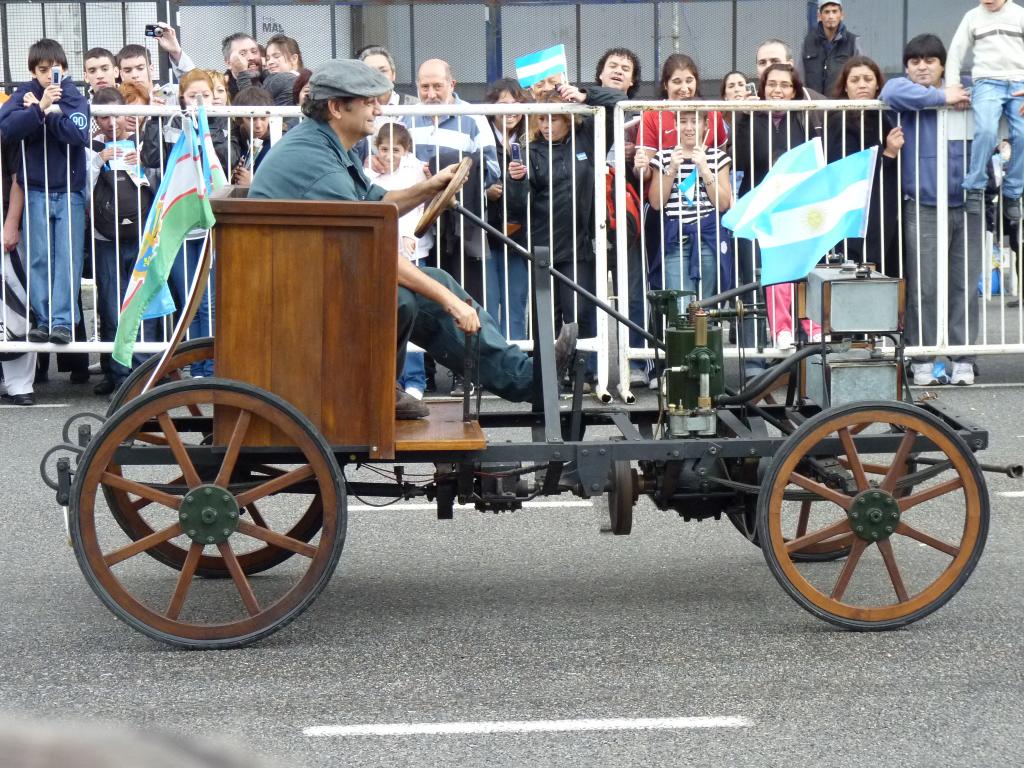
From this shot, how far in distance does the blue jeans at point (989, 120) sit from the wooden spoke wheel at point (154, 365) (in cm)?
566

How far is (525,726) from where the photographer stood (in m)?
4.10

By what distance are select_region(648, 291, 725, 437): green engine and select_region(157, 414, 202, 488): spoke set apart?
61.2 inches

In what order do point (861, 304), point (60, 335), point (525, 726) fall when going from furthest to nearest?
point (60, 335), point (861, 304), point (525, 726)

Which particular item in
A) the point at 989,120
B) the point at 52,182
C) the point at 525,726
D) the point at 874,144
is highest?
the point at 989,120

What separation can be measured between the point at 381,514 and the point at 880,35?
1111cm

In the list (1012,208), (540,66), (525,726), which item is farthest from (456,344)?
(1012,208)

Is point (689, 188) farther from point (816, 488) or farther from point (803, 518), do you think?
point (816, 488)

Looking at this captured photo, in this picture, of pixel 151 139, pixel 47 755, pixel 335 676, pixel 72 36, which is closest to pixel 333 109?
pixel 335 676

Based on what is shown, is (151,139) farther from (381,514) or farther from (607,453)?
(607,453)

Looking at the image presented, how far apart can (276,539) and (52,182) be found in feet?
17.7

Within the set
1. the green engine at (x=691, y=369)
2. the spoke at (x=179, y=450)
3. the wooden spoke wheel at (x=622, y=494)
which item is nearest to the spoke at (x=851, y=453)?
the green engine at (x=691, y=369)

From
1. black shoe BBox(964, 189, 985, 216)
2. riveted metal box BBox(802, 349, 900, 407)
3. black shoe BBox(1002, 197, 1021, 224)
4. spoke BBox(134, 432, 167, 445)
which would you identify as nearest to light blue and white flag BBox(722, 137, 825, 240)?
riveted metal box BBox(802, 349, 900, 407)

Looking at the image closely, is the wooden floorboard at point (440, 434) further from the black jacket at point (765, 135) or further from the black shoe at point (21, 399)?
the black shoe at point (21, 399)

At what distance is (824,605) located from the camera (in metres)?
4.80
